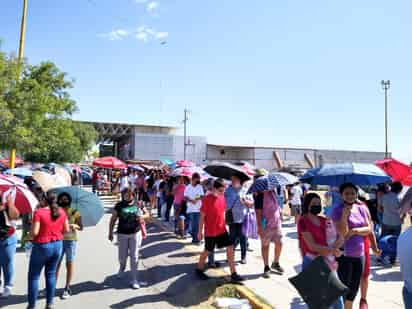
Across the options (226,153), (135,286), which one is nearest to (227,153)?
(226,153)

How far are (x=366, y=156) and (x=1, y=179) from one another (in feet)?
199

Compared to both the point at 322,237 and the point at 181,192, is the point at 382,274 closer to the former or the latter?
the point at 322,237

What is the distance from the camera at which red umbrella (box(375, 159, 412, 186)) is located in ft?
30.1

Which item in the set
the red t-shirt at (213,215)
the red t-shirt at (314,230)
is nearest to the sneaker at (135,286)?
the red t-shirt at (213,215)

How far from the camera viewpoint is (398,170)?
9.53 metres

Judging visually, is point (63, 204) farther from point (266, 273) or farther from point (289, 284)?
point (289, 284)

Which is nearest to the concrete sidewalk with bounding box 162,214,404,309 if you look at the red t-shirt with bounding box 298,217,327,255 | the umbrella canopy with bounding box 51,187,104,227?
the red t-shirt with bounding box 298,217,327,255

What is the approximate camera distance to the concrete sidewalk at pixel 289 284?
17.0 ft

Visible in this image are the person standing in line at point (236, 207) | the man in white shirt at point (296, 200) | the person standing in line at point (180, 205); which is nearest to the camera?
the person standing in line at point (236, 207)

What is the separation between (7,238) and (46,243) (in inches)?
37.1

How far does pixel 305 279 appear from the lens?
3.52 metres

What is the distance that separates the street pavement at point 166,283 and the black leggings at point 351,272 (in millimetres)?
1010

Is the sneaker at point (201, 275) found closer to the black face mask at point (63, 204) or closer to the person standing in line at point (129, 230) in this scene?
the person standing in line at point (129, 230)

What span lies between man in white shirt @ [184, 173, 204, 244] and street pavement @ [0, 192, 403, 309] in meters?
0.52
